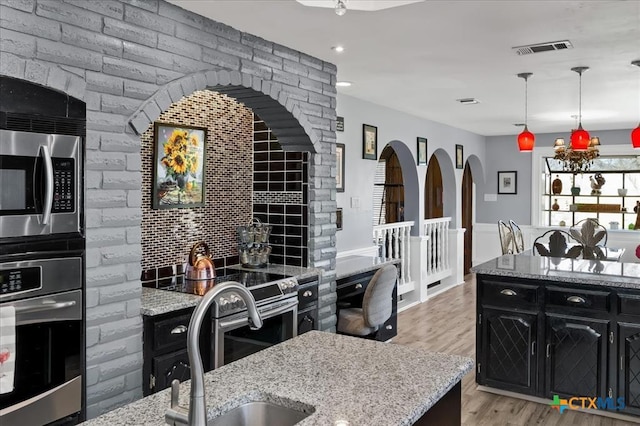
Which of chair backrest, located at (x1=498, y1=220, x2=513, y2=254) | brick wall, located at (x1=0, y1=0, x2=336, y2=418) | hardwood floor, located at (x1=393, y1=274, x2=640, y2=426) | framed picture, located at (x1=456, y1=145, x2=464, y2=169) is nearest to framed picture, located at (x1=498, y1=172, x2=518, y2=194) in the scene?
framed picture, located at (x1=456, y1=145, x2=464, y2=169)

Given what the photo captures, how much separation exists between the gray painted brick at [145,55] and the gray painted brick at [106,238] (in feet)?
2.84

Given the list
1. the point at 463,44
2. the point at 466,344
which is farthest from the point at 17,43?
the point at 466,344

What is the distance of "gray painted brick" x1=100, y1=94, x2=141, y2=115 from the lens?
2.55 meters

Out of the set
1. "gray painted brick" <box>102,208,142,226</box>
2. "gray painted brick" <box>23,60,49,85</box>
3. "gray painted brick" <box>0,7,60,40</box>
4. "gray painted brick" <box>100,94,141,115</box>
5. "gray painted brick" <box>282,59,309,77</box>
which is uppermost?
"gray painted brick" <box>282,59,309,77</box>

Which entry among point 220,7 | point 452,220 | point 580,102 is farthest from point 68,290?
point 452,220

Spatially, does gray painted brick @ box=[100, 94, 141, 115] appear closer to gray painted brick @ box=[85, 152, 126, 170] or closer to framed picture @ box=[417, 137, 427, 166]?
gray painted brick @ box=[85, 152, 126, 170]

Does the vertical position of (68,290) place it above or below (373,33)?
below

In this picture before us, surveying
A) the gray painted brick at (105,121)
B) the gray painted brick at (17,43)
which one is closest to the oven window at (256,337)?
the gray painted brick at (105,121)

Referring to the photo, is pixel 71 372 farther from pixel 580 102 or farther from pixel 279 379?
pixel 580 102

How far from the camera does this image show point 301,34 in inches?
135

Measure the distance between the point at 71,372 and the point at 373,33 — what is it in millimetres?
2563

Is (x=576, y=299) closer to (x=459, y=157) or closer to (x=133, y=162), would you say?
(x=133, y=162)

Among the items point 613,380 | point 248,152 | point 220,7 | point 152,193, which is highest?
point 220,7

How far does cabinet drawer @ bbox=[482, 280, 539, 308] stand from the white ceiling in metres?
1.67
